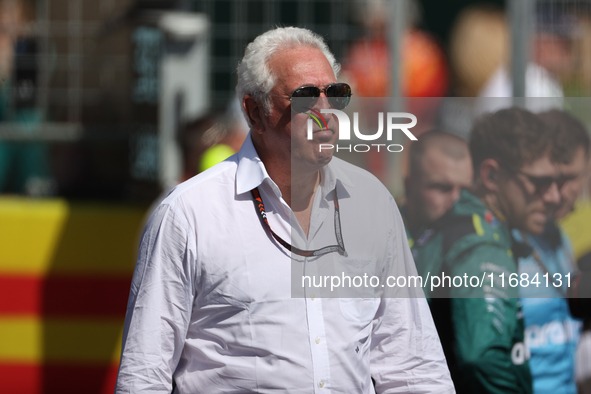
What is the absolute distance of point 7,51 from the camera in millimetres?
4906

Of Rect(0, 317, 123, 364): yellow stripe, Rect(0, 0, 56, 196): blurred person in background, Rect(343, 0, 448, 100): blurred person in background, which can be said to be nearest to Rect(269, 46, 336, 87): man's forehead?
Rect(343, 0, 448, 100): blurred person in background

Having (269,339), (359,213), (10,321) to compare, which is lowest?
(10,321)

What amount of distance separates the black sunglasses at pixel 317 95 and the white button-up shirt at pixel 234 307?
0.22 meters

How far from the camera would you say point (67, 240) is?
482cm

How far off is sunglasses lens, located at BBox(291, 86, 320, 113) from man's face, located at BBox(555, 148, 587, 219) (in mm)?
941

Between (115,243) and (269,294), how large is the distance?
116 inches

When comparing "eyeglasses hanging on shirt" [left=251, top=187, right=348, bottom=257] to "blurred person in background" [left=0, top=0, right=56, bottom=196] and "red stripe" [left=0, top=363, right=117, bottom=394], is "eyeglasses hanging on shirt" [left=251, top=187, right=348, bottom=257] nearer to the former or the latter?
"red stripe" [left=0, top=363, right=117, bottom=394]

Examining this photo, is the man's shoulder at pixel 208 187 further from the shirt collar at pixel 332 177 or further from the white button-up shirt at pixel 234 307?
the shirt collar at pixel 332 177

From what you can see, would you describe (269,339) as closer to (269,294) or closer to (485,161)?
(269,294)

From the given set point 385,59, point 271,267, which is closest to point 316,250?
point 271,267

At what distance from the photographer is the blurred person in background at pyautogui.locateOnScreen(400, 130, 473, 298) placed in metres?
2.49

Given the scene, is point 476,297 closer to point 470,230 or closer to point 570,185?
point 470,230

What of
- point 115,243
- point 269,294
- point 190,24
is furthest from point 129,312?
point 190,24

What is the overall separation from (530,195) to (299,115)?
34.2 inches
